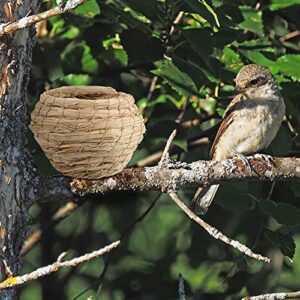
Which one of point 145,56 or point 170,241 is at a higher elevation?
point 145,56

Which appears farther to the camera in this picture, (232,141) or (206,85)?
(232,141)

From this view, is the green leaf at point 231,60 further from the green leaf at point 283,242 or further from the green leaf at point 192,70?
the green leaf at point 283,242

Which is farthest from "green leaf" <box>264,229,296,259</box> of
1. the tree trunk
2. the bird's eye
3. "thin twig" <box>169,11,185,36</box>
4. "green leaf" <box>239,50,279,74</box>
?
the tree trunk

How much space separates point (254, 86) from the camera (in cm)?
445

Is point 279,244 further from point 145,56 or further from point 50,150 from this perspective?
point 50,150

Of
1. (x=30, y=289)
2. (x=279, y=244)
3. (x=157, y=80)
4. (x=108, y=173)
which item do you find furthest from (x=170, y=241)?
(x=108, y=173)

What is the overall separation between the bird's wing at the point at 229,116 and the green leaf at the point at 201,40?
49 cm

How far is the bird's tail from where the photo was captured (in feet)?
13.3

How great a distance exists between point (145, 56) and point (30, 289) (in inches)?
72.5

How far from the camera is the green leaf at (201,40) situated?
3.61m

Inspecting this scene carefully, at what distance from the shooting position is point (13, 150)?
9.37 ft

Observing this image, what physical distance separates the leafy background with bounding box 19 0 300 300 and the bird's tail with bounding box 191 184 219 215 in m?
0.16

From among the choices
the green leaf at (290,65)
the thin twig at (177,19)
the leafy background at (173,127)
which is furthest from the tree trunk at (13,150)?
the green leaf at (290,65)

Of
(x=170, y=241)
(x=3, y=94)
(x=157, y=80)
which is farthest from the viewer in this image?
(x=170, y=241)
